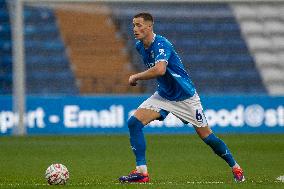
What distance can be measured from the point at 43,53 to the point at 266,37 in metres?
5.93

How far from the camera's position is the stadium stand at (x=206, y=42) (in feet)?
75.3

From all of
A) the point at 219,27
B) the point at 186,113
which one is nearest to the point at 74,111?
the point at 219,27

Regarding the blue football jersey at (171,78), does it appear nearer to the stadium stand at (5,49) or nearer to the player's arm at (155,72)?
the player's arm at (155,72)

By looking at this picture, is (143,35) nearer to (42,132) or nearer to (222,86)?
(42,132)

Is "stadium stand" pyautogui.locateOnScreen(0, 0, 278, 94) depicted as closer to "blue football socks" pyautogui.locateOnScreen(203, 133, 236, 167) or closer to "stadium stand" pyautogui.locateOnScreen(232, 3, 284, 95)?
"stadium stand" pyautogui.locateOnScreen(232, 3, 284, 95)

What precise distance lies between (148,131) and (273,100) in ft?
9.52

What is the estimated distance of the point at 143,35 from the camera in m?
9.38

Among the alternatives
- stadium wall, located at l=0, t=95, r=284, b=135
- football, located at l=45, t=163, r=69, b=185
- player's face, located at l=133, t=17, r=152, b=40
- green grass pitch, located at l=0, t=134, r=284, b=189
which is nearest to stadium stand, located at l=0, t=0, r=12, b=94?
stadium wall, located at l=0, t=95, r=284, b=135

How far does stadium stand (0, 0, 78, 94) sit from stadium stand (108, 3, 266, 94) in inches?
69.5

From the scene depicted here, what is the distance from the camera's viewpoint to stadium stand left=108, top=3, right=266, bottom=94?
22938 millimetres

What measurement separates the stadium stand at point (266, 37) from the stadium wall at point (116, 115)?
266cm

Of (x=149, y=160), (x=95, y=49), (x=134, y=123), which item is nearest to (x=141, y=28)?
(x=134, y=123)

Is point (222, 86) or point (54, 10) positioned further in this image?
point (54, 10)

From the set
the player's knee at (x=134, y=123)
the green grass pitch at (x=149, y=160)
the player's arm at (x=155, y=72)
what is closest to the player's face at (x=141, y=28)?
the player's arm at (x=155, y=72)
